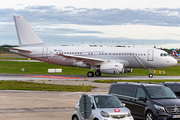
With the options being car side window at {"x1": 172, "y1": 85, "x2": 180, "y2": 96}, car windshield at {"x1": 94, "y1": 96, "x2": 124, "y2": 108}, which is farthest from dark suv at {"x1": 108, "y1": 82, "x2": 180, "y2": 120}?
car side window at {"x1": 172, "y1": 85, "x2": 180, "y2": 96}

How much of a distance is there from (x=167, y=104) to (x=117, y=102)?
2811 millimetres

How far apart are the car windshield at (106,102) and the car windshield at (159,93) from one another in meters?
2.83

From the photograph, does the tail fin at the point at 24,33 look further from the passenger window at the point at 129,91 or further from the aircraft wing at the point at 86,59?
the passenger window at the point at 129,91

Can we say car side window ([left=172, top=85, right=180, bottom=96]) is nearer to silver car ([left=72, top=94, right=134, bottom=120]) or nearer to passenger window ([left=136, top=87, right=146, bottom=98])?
passenger window ([left=136, top=87, right=146, bottom=98])

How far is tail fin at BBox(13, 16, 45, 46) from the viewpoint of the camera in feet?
176

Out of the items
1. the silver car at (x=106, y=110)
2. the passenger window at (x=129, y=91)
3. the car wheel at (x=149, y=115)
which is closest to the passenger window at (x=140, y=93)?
the passenger window at (x=129, y=91)

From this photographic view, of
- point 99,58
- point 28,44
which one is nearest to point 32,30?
point 28,44

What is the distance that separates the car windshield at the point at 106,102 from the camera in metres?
13.8

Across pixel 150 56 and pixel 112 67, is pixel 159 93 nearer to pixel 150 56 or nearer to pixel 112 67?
pixel 112 67

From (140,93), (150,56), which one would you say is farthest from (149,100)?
(150,56)

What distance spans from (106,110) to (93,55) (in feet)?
126

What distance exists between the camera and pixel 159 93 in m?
16.5

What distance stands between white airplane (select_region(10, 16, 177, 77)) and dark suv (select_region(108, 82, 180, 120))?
99.1ft

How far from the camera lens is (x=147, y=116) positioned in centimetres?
1547
